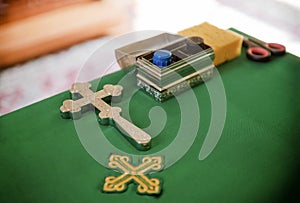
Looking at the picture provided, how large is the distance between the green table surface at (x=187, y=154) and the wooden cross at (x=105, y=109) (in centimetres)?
2

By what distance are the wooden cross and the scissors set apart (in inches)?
19.0

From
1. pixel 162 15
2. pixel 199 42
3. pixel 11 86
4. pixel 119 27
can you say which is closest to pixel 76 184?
pixel 199 42

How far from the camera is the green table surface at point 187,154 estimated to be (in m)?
0.97

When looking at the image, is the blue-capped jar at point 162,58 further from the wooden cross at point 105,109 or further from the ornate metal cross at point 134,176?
the ornate metal cross at point 134,176

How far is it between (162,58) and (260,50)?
0.43 m

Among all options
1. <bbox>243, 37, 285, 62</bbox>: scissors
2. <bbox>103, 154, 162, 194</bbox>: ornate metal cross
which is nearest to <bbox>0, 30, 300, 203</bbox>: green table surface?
<bbox>103, 154, 162, 194</bbox>: ornate metal cross

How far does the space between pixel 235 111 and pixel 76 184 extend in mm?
490

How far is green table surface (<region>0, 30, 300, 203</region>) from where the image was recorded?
971 millimetres

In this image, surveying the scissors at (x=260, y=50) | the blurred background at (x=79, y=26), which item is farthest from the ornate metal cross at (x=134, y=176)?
the blurred background at (x=79, y=26)

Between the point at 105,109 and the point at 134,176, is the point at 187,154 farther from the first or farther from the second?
the point at 105,109

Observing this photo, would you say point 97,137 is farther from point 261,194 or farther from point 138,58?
point 261,194

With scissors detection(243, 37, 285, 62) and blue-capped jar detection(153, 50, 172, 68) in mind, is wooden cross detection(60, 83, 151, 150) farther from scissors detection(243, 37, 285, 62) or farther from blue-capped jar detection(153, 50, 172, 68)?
scissors detection(243, 37, 285, 62)

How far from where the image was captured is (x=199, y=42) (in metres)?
1.36

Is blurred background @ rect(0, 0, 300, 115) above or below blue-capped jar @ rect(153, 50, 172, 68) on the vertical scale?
below
